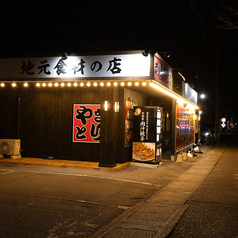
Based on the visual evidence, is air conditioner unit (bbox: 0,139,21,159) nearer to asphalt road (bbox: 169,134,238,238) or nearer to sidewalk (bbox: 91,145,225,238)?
sidewalk (bbox: 91,145,225,238)

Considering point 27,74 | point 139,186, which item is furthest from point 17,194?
point 27,74

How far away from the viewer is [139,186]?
10.0 metres

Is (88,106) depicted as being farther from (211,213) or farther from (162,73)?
(211,213)

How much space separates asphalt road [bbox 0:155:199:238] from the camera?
594 centimetres

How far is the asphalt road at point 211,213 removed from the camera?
580cm

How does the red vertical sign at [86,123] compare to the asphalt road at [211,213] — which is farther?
the red vertical sign at [86,123]

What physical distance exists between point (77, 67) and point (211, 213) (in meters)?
7.61

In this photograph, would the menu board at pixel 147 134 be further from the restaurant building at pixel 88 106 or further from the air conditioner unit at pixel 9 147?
the air conditioner unit at pixel 9 147

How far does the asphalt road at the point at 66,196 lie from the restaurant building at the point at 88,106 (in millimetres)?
1861

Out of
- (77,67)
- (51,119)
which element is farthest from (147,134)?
(51,119)

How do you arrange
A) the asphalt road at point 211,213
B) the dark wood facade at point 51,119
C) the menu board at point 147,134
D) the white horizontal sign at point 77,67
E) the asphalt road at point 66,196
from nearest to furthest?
the asphalt road at point 211,213 → the asphalt road at point 66,196 → the white horizontal sign at point 77,67 → the menu board at point 147,134 → the dark wood facade at point 51,119

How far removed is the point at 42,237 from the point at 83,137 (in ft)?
31.5

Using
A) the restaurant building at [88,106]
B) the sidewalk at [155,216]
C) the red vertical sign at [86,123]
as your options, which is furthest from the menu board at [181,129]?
the sidewalk at [155,216]

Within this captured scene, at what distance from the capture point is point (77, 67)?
12.0 metres
